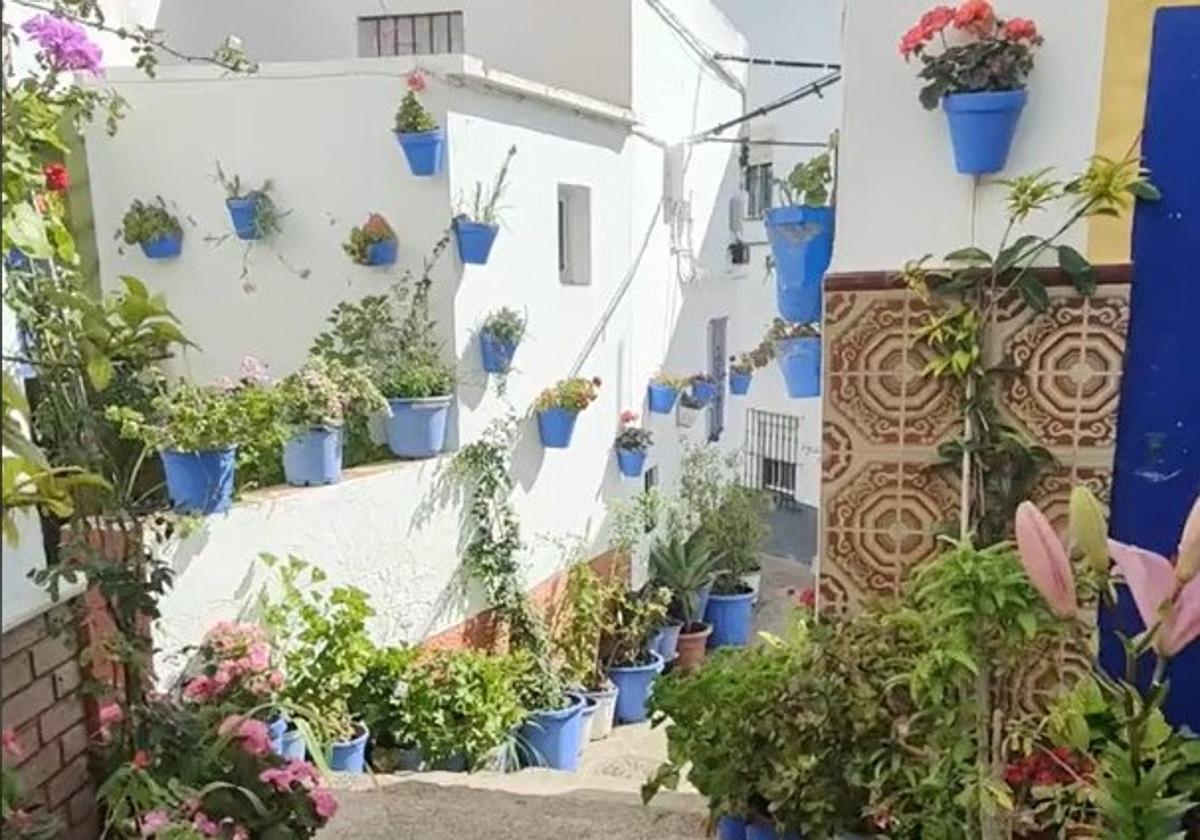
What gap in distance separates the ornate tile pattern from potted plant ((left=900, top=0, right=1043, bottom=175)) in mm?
369

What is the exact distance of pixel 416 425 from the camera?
196 inches

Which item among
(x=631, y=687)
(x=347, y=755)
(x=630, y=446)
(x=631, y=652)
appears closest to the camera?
(x=347, y=755)

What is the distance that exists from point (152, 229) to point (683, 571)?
4.43 meters

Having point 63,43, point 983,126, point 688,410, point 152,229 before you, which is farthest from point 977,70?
point 688,410

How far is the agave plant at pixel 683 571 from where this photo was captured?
24.8ft

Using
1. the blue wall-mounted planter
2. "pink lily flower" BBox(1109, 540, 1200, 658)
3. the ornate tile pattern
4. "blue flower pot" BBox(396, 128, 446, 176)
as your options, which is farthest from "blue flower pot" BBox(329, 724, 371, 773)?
the blue wall-mounted planter

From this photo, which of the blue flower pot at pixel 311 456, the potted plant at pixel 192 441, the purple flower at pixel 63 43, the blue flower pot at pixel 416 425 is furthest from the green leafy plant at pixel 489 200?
the purple flower at pixel 63 43

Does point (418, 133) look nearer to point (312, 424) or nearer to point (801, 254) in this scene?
point (312, 424)

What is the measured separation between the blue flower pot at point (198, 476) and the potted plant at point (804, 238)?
219cm

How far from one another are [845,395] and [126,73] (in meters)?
4.70

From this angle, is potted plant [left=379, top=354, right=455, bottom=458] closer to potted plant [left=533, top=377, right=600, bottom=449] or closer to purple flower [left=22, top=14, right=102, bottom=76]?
potted plant [left=533, top=377, right=600, bottom=449]

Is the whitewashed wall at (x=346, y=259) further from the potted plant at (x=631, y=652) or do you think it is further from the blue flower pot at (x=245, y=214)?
the potted plant at (x=631, y=652)

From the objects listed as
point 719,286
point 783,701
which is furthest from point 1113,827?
point 719,286

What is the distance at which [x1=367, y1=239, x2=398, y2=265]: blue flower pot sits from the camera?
198 inches
